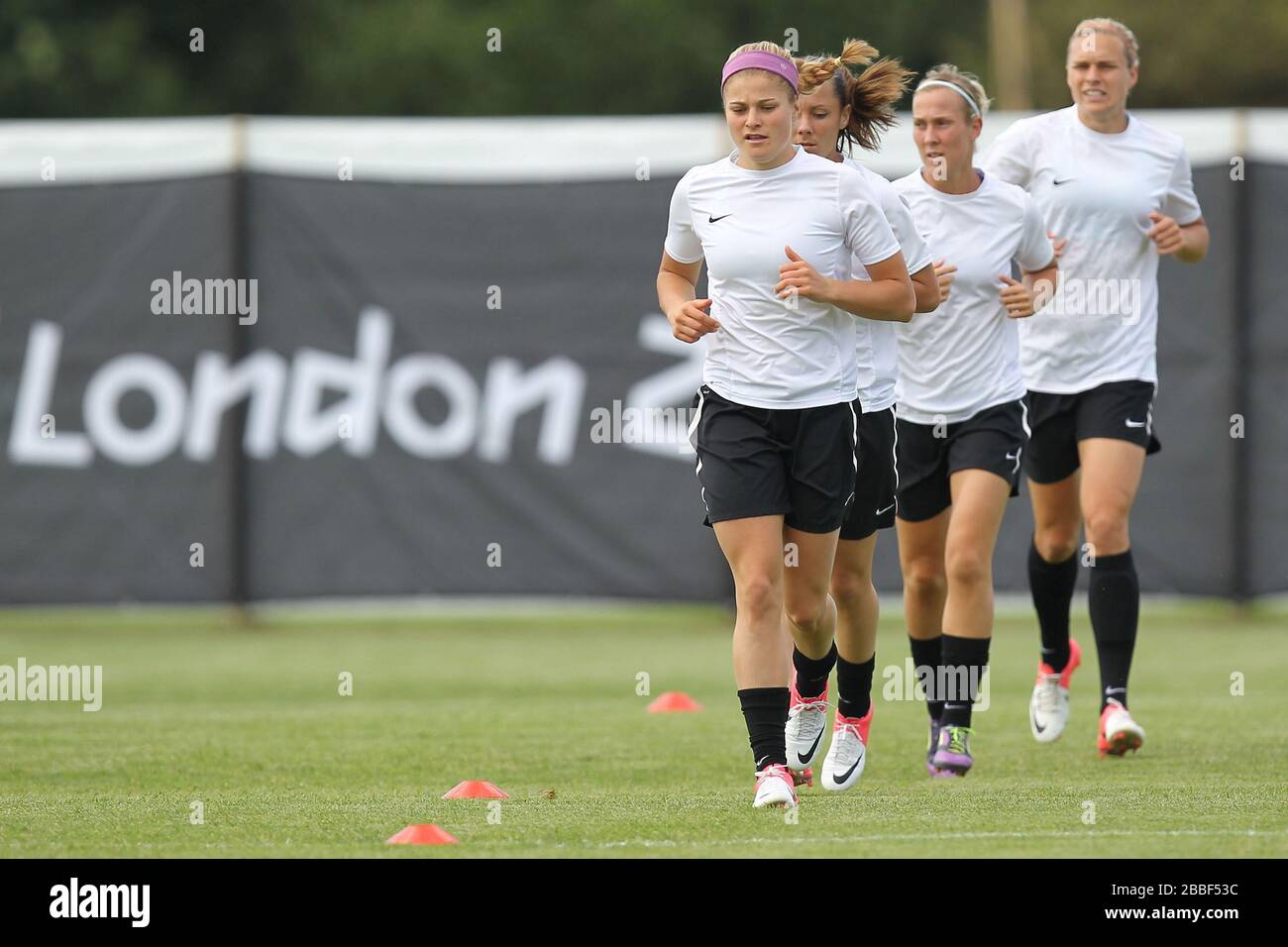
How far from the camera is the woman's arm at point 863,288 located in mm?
6355

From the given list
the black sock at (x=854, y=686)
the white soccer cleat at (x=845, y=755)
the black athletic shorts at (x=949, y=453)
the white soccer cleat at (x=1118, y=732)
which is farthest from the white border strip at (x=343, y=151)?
the white soccer cleat at (x=845, y=755)

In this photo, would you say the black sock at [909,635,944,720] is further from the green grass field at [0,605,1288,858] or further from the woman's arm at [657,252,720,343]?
the woman's arm at [657,252,720,343]

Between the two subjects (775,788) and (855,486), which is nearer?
(775,788)

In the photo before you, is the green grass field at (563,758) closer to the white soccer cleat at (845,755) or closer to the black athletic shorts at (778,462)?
the white soccer cleat at (845,755)

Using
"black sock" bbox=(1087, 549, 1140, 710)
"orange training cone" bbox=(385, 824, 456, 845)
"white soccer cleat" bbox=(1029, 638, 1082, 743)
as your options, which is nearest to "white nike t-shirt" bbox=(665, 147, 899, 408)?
"orange training cone" bbox=(385, 824, 456, 845)

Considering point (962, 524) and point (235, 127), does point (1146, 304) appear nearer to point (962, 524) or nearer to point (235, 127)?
point (962, 524)

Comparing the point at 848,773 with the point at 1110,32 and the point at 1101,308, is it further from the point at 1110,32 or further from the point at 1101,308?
the point at 1110,32

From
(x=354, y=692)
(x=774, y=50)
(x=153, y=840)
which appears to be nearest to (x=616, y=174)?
(x=354, y=692)

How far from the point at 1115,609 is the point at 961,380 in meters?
1.18

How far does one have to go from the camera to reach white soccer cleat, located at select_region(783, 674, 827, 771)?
729cm

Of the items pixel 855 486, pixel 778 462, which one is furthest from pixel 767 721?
pixel 855 486

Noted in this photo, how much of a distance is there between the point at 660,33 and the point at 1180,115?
29.3 meters

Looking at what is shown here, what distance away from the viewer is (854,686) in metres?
7.50

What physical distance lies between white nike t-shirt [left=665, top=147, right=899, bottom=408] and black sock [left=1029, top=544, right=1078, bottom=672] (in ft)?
7.71
